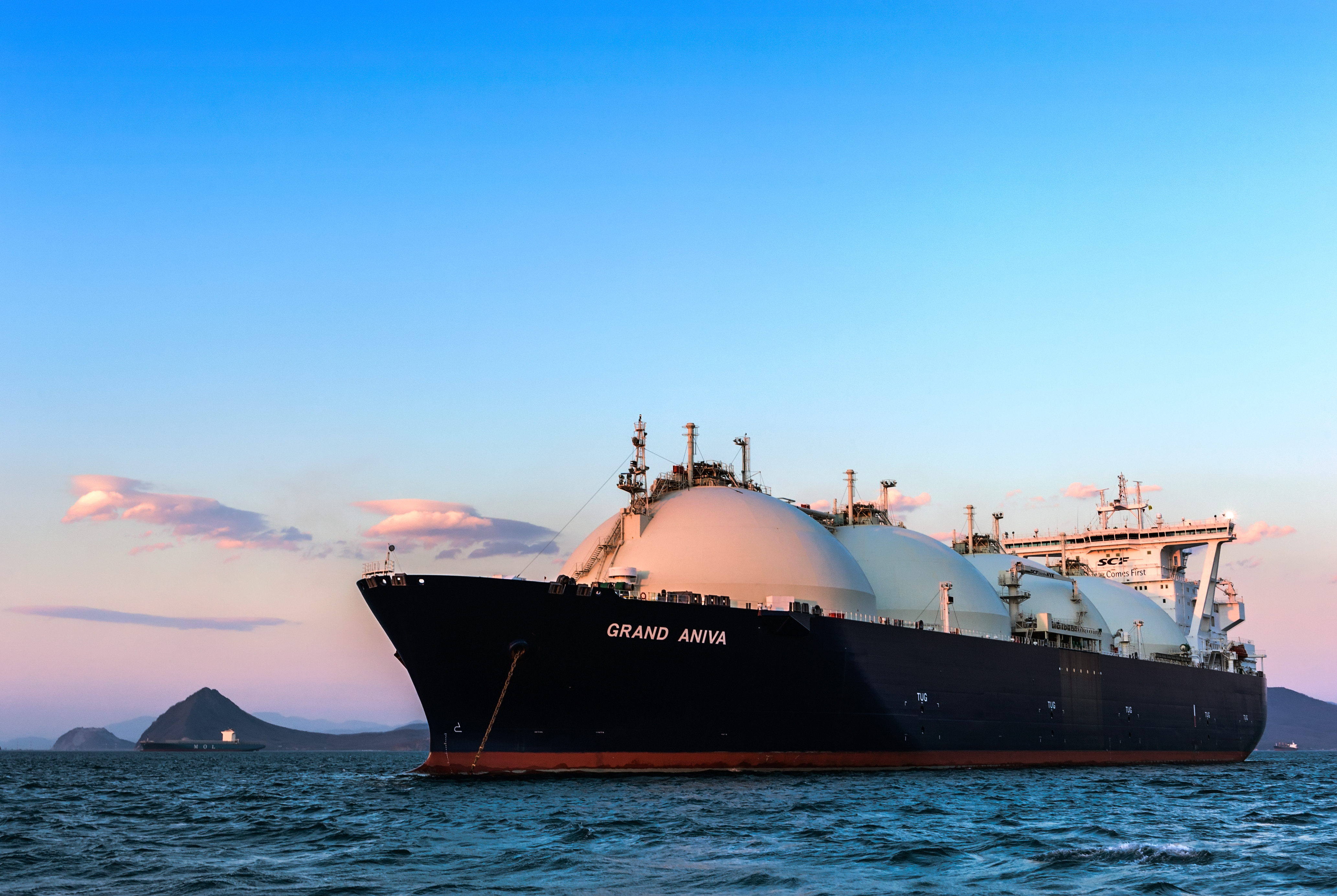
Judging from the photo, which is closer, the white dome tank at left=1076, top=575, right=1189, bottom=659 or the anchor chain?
the anchor chain

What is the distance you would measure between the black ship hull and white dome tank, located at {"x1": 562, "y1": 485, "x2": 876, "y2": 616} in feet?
8.44

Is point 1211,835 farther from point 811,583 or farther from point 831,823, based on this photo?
point 811,583

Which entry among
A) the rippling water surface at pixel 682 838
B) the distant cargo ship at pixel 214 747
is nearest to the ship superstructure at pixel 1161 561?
the rippling water surface at pixel 682 838

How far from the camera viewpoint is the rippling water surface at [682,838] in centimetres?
1842

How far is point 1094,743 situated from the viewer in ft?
184

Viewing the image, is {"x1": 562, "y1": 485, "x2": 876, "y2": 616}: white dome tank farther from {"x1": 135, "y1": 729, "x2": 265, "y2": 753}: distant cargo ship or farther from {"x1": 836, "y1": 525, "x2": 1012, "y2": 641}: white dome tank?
{"x1": 135, "y1": 729, "x2": 265, "y2": 753}: distant cargo ship

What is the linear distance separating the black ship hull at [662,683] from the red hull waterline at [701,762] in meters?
0.05

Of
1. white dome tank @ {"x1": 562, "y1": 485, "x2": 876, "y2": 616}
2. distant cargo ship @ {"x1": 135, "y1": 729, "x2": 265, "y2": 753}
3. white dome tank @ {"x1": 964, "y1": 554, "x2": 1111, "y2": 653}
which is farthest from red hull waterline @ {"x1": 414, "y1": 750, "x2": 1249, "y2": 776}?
distant cargo ship @ {"x1": 135, "y1": 729, "x2": 265, "y2": 753}

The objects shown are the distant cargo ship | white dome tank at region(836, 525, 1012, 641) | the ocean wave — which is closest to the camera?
the ocean wave

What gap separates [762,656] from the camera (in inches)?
1537

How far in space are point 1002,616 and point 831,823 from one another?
31.8 meters

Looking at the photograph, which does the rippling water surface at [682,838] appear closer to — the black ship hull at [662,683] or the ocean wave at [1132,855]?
the ocean wave at [1132,855]

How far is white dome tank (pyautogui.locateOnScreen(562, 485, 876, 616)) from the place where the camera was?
139ft

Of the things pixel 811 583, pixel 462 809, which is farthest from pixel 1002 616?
pixel 462 809
